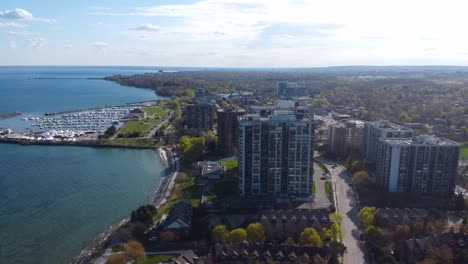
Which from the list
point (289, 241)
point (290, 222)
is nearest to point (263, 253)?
point (289, 241)

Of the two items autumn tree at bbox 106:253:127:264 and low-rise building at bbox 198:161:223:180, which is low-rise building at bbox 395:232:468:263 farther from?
low-rise building at bbox 198:161:223:180

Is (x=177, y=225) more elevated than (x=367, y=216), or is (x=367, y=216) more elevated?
(x=367, y=216)

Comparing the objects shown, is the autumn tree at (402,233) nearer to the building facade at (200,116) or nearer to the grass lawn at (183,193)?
the grass lawn at (183,193)

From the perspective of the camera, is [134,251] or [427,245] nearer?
[427,245]

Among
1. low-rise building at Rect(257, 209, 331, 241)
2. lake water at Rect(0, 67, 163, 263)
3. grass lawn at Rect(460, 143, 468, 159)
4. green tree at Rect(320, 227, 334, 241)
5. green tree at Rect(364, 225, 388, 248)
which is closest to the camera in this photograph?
green tree at Rect(364, 225, 388, 248)

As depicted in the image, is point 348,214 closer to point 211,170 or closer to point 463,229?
point 463,229

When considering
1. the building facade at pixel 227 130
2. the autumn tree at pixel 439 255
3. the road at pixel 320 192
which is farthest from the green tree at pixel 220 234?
the building facade at pixel 227 130

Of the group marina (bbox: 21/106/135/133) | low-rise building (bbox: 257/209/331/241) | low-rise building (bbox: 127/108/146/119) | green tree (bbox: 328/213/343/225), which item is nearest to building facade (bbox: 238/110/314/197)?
green tree (bbox: 328/213/343/225)
